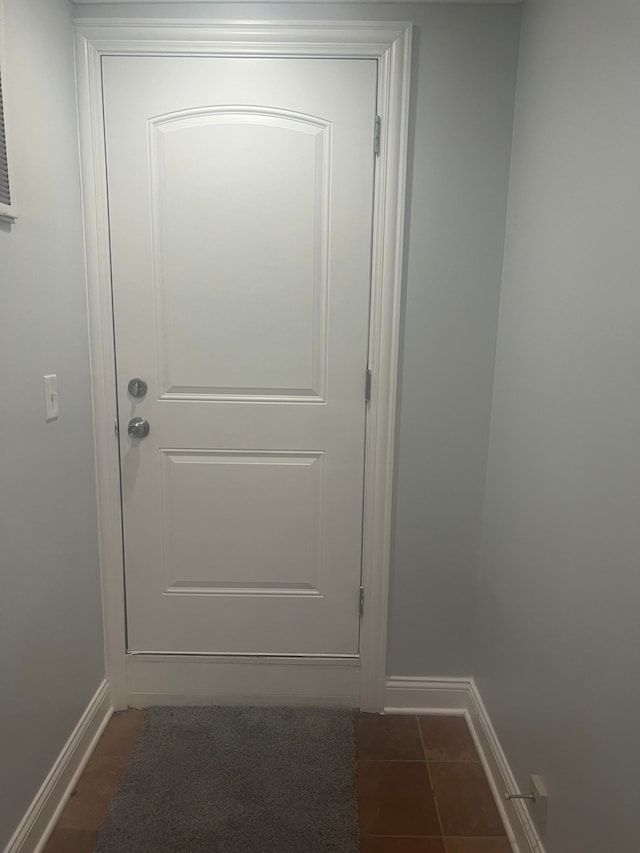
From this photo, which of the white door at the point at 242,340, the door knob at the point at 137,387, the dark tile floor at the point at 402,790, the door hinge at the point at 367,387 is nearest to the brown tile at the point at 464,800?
the dark tile floor at the point at 402,790

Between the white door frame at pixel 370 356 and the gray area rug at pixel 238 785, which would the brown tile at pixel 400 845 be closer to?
the gray area rug at pixel 238 785

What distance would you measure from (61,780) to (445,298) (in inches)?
71.2

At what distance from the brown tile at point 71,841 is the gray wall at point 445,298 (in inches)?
39.9

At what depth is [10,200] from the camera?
48.6 inches

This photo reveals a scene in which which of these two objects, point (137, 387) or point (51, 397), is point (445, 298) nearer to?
point (137, 387)

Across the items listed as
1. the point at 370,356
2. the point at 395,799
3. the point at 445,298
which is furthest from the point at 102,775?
the point at 445,298

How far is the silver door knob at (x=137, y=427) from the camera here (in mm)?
1731

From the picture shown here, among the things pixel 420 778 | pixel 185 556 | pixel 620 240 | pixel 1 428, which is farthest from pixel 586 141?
pixel 420 778

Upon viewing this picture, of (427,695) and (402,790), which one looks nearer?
(402,790)

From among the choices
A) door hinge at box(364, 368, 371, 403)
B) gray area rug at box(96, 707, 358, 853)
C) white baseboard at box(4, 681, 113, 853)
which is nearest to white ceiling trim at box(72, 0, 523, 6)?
door hinge at box(364, 368, 371, 403)

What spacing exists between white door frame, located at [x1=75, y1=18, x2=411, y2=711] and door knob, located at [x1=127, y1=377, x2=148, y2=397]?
57 millimetres

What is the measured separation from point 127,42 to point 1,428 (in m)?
1.18

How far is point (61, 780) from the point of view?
151 centimetres

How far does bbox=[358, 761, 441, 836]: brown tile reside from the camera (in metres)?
1.47
